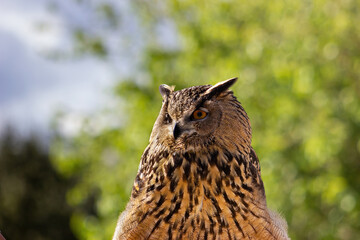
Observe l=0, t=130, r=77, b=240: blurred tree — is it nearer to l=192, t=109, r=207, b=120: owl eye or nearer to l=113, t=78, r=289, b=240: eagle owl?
l=113, t=78, r=289, b=240: eagle owl

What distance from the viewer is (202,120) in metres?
1.76

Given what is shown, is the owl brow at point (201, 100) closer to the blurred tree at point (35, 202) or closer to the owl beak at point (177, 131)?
the owl beak at point (177, 131)

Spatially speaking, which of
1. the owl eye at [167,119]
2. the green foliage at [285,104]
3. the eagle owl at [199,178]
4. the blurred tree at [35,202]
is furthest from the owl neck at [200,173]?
the blurred tree at [35,202]

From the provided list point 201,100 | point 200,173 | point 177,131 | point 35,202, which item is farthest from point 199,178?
point 35,202

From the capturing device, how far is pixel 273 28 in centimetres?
727

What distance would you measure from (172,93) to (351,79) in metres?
4.84

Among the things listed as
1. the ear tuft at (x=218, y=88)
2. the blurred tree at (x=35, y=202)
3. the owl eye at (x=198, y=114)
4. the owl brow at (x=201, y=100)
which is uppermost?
the blurred tree at (x=35, y=202)

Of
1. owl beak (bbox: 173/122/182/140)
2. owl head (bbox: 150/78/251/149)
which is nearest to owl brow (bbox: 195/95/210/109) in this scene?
owl head (bbox: 150/78/251/149)

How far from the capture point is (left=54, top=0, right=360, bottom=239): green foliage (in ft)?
18.3

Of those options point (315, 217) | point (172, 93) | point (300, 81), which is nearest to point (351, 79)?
point (300, 81)

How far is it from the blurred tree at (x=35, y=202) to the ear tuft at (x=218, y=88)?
11.3 meters

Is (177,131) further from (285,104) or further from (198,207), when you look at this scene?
(285,104)

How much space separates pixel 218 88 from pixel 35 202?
1170 centimetres

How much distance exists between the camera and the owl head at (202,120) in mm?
1740
